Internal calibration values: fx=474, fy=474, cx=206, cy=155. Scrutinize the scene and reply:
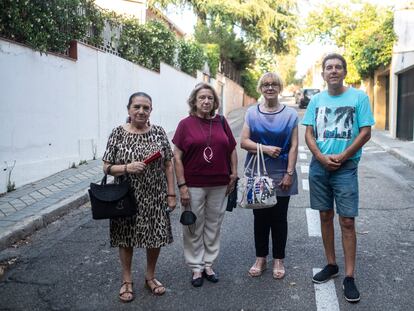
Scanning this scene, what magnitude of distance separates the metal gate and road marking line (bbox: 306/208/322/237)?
36.4 ft

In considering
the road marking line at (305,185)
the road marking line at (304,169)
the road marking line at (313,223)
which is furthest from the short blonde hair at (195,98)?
the road marking line at (304,169)

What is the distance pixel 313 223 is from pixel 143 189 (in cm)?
307

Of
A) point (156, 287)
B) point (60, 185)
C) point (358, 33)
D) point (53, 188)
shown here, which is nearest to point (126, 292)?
point (156, 287)

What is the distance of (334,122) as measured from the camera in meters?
3.90

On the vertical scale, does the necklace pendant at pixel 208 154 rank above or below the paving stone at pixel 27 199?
above

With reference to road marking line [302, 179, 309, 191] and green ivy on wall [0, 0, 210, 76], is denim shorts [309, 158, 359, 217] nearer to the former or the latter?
road marking line [302, 179, 309, 191]

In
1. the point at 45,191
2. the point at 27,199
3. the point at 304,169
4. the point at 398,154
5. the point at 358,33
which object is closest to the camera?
the point at 27,199

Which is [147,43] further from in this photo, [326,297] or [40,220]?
[326,297]

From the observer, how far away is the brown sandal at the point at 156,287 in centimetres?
387

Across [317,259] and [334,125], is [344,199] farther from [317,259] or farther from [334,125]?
[317,259]

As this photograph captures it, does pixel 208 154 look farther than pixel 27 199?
No

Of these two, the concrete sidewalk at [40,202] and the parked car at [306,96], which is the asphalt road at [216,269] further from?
the parked car at [306,96]

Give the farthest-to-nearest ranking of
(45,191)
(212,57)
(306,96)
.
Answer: (306,96) → (212,57) → (45,191)

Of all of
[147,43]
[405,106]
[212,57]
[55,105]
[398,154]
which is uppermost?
[212,57]
